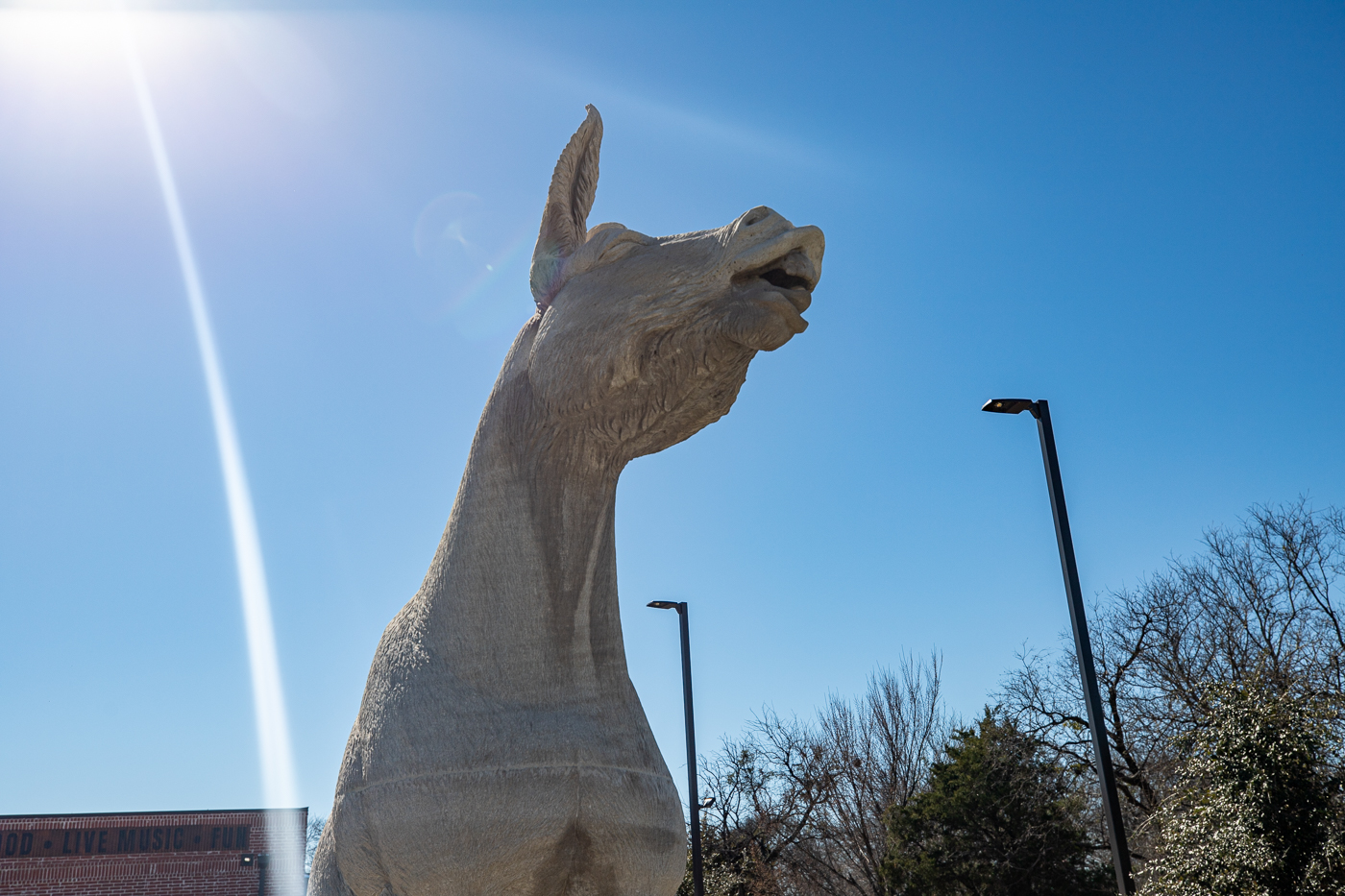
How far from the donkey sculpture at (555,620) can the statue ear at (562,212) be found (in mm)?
50

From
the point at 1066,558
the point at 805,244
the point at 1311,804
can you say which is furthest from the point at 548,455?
the point at 1311,804

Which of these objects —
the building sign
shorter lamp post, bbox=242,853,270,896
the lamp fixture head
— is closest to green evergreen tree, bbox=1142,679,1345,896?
the lamp fixture head

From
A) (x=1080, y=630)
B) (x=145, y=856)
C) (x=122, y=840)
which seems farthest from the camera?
(x=122, y=840)

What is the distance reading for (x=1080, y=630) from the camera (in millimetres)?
8758

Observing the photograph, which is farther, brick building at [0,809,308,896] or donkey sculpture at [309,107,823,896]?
brick building at [0,809,308,896]

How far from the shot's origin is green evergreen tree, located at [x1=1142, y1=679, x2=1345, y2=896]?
8.88 m

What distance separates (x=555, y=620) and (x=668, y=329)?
30.7 inches

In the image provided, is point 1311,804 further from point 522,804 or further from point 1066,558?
point 522,804

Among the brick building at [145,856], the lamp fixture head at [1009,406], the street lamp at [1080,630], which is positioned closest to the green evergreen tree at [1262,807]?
the street lamp at [1080,630]

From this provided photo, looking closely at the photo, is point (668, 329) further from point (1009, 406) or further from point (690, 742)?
point (690, 742)

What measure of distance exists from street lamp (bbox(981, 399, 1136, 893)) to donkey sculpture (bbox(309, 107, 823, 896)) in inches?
277

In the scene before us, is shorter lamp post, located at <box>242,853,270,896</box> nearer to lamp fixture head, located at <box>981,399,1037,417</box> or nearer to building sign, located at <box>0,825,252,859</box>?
building sign, located at <box>0,825,252,859</box>

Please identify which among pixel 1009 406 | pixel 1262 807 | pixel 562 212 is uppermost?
pixel 1009 406

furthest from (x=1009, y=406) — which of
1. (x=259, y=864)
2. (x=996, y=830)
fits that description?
(x=259, y=864)
